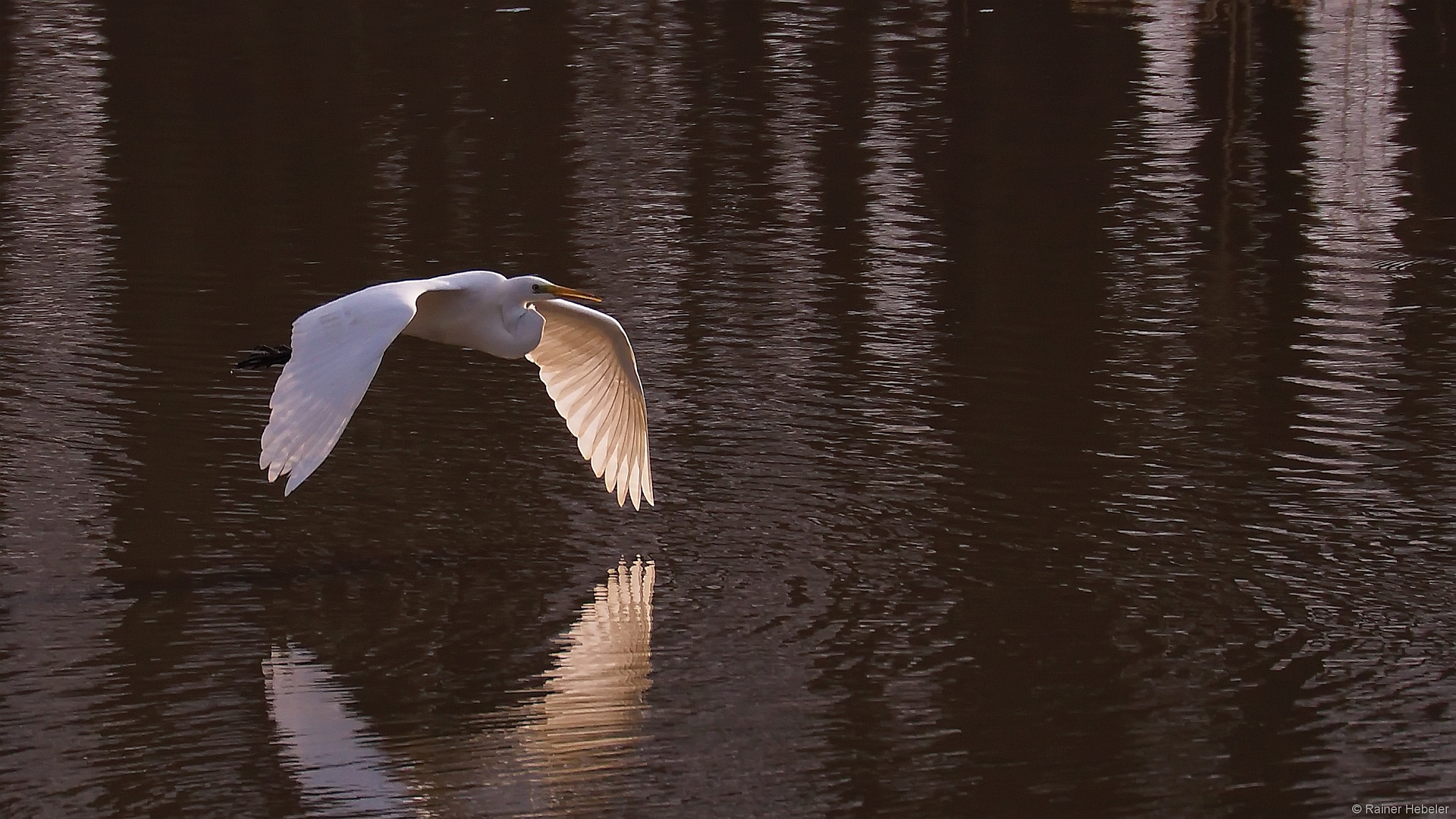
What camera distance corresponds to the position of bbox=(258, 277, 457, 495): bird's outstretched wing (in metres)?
5.46

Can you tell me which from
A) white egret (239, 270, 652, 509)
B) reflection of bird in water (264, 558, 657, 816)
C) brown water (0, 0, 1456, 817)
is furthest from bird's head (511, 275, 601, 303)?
reflection of bird in water (264, 558, 657, 816)

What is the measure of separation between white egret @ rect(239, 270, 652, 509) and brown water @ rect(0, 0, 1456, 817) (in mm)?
262

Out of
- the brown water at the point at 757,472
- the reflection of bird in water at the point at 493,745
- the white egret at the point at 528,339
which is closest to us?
the reflection of bird in water at the point at 493,745

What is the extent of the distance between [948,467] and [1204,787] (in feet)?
8.78

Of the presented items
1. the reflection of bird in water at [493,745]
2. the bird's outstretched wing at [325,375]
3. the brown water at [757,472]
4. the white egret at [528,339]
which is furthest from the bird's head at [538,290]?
the reflection of bird in water at [493,745]

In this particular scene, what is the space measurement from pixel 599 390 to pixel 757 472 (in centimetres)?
65

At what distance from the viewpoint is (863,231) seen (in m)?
11.6

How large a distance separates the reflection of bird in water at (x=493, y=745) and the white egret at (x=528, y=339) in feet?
3.07

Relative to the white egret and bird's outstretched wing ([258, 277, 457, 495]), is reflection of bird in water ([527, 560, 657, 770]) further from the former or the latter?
bird's outstretched wing ([258, 277, 457, 495])

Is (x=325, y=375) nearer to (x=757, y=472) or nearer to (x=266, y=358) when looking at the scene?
(x=266, y=358)

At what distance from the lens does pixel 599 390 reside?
298 inches

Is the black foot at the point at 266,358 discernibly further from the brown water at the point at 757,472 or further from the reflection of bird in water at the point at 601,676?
the reflection of bird in water at the point at 601,676

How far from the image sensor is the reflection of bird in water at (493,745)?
16.5ft

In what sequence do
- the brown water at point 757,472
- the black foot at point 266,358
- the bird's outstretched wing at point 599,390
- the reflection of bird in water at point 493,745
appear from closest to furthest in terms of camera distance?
the reflection of bird in water at point 493,745
the brown water at point 757,472
the black foot at point 266,358
the bird's outstretched wing at point 599,390
